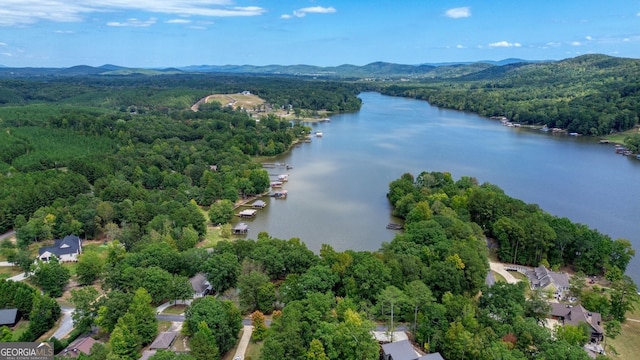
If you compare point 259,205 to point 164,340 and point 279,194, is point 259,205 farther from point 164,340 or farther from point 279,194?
point 164,340

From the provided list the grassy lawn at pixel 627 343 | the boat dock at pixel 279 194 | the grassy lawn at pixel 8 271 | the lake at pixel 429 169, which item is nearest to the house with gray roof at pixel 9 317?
the grassy lawn at pixel 8 271

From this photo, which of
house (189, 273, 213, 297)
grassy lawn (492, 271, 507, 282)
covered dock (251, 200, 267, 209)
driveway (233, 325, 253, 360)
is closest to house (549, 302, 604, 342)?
grassy lawn (492, 271, 507, 282)

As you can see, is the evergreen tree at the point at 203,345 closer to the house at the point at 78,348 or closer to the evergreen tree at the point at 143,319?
the evergreen tree at the point at 143,319

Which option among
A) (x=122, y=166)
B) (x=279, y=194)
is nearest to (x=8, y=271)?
(x=122, y=166)

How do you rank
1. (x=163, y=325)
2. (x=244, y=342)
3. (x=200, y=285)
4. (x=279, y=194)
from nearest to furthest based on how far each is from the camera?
1. (x=244, y=342)
2. (x=163, y=325)
3. (x=200, y=285)
4. (x=279, y=194)

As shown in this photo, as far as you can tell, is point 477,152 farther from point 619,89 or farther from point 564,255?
point 619,89

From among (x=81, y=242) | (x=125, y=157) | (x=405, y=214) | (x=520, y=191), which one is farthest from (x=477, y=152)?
(x=81, y=242)

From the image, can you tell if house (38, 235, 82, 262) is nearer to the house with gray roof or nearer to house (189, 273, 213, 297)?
the house with gray roof
